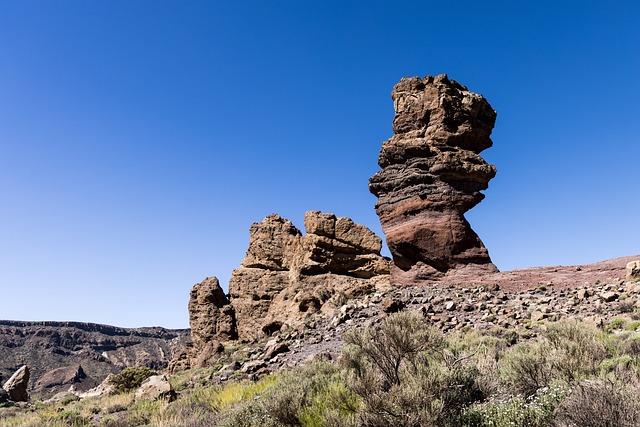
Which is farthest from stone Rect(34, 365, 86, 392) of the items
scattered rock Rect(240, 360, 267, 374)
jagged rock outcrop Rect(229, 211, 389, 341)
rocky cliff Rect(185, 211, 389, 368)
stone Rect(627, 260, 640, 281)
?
stone Rect(627, 260, 640, 281)

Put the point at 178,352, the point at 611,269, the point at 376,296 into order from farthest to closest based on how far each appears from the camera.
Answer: the point at 178,352 → the point at 376,296 → the point at 611,269

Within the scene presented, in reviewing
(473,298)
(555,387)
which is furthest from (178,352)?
(555,387)

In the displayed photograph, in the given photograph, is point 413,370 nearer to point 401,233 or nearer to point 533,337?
point 533,337

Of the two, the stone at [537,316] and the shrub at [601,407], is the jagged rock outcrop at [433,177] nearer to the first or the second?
the stone at [537,316]

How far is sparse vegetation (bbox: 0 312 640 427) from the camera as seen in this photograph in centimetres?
484

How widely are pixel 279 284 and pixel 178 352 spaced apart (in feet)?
32.0

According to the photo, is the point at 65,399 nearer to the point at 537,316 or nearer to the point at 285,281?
the point at 285,281

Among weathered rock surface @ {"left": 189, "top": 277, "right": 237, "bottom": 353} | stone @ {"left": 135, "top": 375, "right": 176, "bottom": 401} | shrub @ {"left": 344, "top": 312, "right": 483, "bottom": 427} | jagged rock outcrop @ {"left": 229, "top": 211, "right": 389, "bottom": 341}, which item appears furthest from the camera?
weathered rock surface @ {"left": 189, "top": 277, "right": 237, "bottom": 353}

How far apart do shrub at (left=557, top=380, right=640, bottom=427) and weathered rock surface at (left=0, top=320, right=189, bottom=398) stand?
66681 mm

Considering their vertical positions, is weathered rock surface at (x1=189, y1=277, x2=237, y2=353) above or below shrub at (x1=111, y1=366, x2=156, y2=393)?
above

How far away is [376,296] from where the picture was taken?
20.3 m

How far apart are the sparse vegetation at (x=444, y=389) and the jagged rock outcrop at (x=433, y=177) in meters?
12.3

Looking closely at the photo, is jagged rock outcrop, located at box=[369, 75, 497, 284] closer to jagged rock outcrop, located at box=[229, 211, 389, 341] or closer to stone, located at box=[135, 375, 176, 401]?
jagged rock outcrop, located at box=[229, 211, 389, 341]

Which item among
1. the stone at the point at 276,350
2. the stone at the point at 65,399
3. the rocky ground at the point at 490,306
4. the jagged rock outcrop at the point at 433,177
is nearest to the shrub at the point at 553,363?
the rocky ground at the point at 490,306
